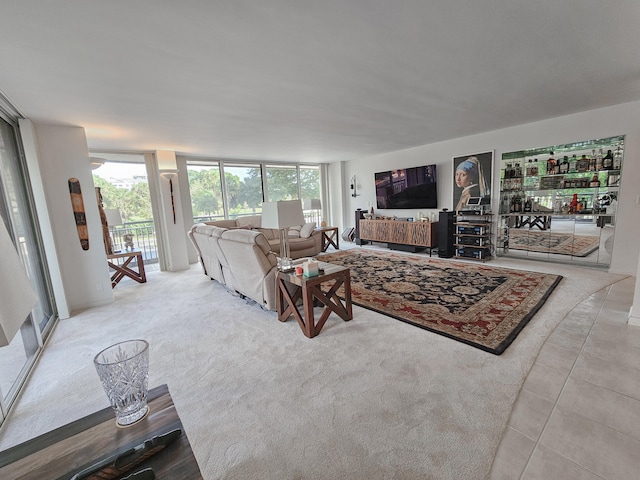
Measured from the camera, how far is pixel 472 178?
17.8 ft

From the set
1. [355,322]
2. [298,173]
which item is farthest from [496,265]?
[298,173]

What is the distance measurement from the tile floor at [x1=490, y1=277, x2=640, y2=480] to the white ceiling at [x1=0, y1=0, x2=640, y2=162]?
7.84 ft

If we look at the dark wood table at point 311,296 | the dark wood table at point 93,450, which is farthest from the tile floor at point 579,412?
the dark wood table at point 311,296

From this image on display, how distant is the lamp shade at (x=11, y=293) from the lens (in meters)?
0.70

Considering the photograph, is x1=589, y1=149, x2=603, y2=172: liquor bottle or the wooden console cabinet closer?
x1=589, y1=149, x2=603, y2=172: liquor bottle

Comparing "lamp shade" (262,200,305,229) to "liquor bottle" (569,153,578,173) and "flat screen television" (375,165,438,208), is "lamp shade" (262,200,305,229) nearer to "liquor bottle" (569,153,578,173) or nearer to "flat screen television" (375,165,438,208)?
"flat screen television" (375,165,438,208)

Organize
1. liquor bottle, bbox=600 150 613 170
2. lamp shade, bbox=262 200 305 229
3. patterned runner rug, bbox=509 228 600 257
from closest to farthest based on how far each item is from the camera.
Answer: lamp shade, bbox=262 200 305 229 → liquor bottle, bbox=600 150 613 170 → patterned runner rug, bbox=509 228 600 257

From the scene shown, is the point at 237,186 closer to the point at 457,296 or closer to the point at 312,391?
the point at 457,296

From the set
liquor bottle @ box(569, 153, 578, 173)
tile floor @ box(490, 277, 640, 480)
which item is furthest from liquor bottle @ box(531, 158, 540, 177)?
tile floor @ box(490, 277, 640, 480)

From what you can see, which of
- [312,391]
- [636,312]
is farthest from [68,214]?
[636,312]

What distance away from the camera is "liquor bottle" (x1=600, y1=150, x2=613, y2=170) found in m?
4.02

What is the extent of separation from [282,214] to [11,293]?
2.32 meters

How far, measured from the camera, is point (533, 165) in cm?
472

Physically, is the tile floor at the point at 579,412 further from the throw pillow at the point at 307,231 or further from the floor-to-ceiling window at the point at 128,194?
the floor-to-ceiling window at the point at 128,194
